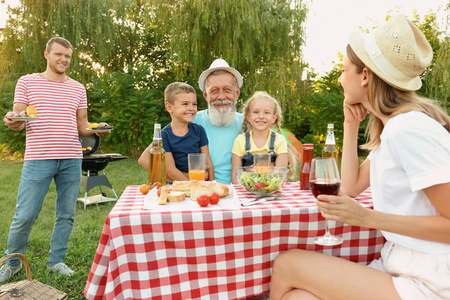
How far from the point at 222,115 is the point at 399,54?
1.88m

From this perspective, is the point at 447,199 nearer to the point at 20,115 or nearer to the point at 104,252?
the point at 104,252

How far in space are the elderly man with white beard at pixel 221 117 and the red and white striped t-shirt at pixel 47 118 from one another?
1.22m

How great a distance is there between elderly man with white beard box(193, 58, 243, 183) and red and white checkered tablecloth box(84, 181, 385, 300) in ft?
4.66

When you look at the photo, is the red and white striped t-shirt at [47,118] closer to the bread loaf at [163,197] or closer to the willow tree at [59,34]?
the bread loaf at [163,197]

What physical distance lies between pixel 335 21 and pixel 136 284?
409 inches

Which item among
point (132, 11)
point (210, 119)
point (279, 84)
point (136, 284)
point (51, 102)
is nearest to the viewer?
point (136, 284)

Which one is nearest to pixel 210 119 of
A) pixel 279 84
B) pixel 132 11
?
pixel 279 84

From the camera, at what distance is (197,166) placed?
84.4 inches

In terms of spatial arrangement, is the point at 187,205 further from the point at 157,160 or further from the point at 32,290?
the point at 32,290

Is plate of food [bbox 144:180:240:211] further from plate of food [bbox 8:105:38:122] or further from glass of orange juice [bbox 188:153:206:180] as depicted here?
plate of food [bbox 8:105:38:122]

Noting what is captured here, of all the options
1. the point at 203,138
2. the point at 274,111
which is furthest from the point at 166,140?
the point at 274,111

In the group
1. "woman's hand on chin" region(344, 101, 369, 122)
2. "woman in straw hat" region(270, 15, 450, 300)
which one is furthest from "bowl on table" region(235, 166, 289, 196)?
"woman's hand on chin" region(344, 101, 369, 122)

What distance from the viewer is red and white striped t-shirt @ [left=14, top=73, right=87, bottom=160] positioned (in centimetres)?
289

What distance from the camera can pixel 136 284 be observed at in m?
1.53
